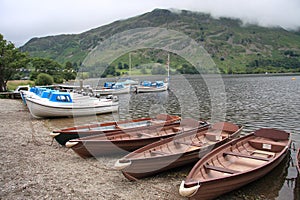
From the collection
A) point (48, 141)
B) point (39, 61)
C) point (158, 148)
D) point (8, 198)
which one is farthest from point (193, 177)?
point (39, 61)

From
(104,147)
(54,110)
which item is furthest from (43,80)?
(104,147)

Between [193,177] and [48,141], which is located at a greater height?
[193,177]

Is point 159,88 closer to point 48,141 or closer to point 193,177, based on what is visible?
point 48,141

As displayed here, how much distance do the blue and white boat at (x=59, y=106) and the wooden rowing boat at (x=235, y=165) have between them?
705 inches

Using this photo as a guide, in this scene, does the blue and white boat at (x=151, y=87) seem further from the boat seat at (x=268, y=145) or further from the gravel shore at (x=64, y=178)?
the boat seat at (x=268, y=145)

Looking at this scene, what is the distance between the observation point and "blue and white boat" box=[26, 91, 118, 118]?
81.7 feet

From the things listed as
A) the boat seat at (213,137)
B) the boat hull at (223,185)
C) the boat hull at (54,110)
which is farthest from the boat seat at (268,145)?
the boat hull at (54,110)

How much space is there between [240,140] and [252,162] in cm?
207

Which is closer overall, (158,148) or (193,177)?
(193,177)

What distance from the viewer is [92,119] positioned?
26.8m

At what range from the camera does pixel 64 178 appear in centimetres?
1073

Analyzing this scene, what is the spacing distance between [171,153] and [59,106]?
1667 cm

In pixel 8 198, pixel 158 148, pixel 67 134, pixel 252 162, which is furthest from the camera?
pixel 67 134

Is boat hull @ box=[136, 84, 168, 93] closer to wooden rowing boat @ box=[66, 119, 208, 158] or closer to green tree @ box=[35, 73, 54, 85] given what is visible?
green tree @ box=[35, 73, 54, 85]
